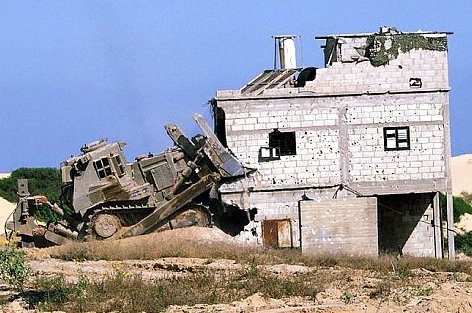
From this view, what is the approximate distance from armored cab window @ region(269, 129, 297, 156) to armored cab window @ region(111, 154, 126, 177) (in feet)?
15.8

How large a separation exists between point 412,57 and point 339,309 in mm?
15642

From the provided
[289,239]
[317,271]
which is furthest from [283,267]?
[289,239]

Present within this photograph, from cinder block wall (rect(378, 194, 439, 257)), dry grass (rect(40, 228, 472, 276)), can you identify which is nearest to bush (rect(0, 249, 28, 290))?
dry grass (rect(40, 228, 472, 276))

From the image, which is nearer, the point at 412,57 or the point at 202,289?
the point at 202,289

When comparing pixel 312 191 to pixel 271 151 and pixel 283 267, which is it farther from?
pixel 283 267

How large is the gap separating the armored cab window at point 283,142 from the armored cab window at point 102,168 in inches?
205

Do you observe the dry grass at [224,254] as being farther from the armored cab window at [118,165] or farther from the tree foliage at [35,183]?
the tree foliage at [35,183]

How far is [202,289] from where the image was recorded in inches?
883

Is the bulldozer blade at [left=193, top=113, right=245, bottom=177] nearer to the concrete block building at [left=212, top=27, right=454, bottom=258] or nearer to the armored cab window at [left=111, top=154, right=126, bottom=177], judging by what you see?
the concrete block building at [left=212, top=27, right=454, bottom=258]

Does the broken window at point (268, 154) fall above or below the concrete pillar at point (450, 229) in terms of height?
above

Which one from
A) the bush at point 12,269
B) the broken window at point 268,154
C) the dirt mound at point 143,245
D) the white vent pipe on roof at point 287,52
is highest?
the white vent pipe on roof at point 287,52

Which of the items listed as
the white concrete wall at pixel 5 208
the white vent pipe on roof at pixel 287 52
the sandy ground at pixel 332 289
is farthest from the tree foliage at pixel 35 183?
the sandy ground at pixel 332 289

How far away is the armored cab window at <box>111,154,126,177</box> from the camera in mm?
33000

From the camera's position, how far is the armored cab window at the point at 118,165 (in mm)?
33000
